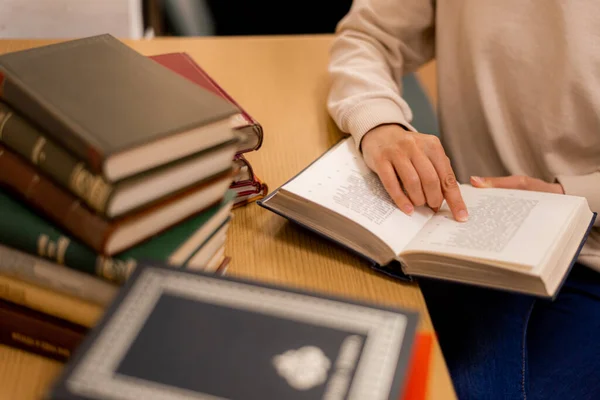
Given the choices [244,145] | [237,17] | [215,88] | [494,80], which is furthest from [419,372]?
[237,17]

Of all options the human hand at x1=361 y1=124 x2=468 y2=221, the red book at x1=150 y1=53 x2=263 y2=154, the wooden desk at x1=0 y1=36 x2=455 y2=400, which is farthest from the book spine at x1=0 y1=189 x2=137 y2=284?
the human hand at x1=361 y1=124 x2=468 y2=221

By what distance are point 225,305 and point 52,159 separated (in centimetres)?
19

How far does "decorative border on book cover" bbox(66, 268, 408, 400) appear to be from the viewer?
Answer: 0.44 metres

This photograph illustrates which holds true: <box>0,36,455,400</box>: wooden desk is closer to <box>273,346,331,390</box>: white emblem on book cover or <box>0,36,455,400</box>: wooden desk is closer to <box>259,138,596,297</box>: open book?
<box>259,138,596,297</box>: open book

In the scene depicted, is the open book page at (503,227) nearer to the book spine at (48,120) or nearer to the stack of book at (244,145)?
the stack of book at (244,145)

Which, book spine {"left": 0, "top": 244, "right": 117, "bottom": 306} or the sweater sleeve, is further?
the sweater sleeve

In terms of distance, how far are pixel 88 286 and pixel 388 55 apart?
69 cm

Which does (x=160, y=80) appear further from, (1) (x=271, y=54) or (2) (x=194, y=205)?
(1) (x=271, y=54)

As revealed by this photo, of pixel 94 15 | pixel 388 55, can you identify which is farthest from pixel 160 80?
pixel 94 15

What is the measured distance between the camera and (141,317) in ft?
1.61

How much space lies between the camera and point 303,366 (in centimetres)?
46

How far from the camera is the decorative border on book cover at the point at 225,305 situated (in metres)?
0.44

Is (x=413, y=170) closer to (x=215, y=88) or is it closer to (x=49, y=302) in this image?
(x=215, y=88)

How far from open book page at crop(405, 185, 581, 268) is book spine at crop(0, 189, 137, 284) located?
316mm
